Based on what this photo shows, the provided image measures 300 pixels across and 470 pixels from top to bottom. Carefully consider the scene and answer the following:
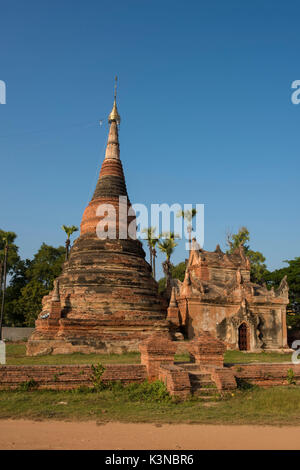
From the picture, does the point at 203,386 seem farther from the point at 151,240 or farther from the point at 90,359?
the point at 151,240

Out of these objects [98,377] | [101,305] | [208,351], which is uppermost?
[101,305]

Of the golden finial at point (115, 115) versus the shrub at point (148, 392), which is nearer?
the shrub at point (148, 392)

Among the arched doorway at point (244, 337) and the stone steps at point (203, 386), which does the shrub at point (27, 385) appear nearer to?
the stone steps at point (203, 386)

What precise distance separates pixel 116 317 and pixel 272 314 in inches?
478

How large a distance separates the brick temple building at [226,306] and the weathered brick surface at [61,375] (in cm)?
1399

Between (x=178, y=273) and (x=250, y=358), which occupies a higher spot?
(x=178, y=273)

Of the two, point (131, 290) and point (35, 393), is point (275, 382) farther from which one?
point (131, 290)

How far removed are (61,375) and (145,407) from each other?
2523 mm

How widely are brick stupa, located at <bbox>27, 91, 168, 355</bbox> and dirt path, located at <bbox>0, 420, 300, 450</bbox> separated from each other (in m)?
12.9

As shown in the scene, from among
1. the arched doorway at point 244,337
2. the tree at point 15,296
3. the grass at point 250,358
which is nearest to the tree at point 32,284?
the tree at point 15,296

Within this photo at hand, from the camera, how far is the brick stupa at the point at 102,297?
20.1 m

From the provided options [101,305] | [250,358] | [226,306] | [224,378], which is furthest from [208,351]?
[226,306]

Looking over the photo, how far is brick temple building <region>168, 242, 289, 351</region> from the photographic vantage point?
2502 cm

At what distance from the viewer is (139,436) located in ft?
20.6
